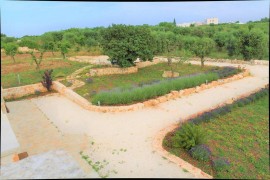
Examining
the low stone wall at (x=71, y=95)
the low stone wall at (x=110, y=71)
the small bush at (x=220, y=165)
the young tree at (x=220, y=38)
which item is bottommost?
the small bush at (x=220, y=165)

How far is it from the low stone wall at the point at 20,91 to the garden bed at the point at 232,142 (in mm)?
7838

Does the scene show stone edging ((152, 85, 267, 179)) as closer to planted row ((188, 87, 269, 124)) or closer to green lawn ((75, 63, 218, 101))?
planted row ((188, 87, 269, 124))

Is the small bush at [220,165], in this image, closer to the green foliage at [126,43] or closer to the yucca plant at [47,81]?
the yucca plant at [47,81]

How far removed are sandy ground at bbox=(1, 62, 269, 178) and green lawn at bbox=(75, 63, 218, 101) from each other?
172 cm

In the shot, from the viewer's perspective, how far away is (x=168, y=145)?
718 cm

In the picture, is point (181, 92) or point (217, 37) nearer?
point (181, 92)

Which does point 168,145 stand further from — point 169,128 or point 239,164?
point 239,164

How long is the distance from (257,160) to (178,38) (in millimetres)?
20807

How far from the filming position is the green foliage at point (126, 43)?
51.4ft

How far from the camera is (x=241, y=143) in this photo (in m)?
7.41

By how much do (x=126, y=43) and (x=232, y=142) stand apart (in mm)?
9691

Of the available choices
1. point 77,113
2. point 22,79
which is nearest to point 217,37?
point 22,79

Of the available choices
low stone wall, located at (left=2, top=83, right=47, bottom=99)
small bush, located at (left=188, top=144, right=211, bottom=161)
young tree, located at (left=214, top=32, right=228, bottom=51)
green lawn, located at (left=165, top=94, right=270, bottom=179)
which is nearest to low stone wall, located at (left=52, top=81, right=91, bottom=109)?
low stone wall, located at (left=2, top=83, right=47, bottom=99)

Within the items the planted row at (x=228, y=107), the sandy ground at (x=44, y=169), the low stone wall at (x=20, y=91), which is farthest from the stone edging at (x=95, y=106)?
the sandy ground at (x=44, y=169)
